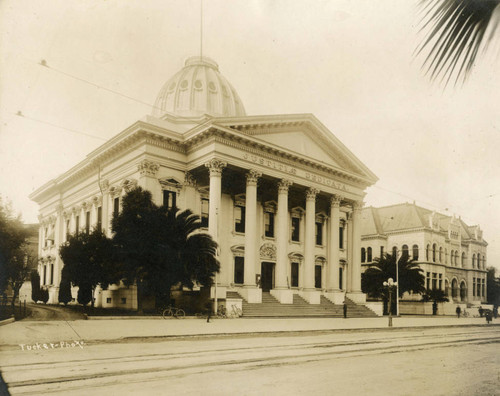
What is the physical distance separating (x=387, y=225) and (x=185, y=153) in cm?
3535

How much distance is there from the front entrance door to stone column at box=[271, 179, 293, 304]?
3.43 meters

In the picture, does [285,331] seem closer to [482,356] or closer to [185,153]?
[482,356]

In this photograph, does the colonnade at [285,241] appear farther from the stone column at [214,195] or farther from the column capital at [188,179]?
the column capital at [188,179]

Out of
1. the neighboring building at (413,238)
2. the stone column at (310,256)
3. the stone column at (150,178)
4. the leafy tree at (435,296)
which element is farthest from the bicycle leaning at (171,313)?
the leafy tree at (435,296)

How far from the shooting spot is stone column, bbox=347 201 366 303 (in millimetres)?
38000

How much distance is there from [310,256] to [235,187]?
713 centimetres

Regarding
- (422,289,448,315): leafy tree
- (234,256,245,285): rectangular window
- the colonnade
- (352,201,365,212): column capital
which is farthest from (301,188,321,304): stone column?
(422,289,448,315): leafy tree

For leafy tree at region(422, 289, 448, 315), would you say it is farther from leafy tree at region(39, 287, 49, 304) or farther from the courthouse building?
leafy tree at region(39, 287, 49, 304)

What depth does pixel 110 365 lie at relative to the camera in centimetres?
921

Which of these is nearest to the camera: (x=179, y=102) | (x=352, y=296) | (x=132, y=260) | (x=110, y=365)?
(x=110, y=365)

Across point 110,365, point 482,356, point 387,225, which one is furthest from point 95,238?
point 387,225

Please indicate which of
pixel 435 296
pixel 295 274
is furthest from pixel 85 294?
pixel 435 296

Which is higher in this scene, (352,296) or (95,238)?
(95,238)

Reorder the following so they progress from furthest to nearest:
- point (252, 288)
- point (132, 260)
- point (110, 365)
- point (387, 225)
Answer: point (387, 225) < point (252, 288) < point (132, 260) < point (110, 365)
